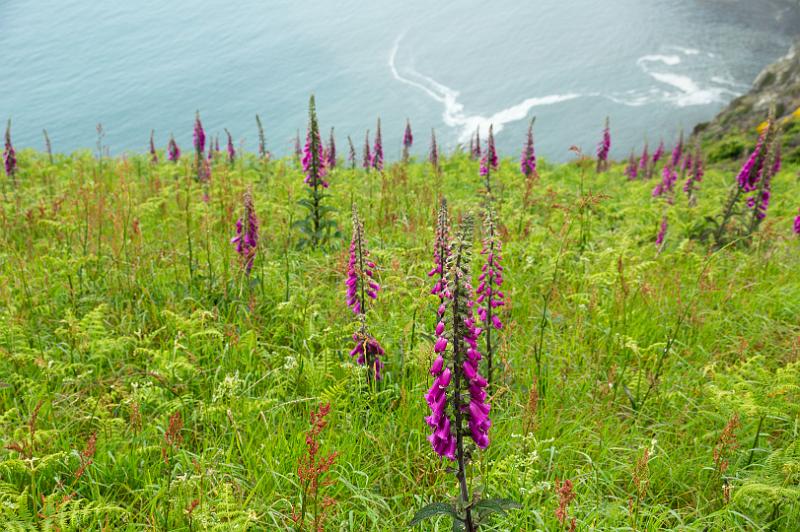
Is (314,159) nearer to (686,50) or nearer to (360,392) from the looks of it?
(360,392)

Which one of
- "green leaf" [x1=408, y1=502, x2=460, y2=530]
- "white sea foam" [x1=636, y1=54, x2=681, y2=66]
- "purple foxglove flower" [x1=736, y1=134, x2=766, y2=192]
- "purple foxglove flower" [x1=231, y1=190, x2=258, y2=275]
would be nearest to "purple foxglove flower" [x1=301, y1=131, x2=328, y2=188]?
"purple foxglove flower" [x1=231, y1=190, x2=258, y2=275]

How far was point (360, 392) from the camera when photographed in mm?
3914

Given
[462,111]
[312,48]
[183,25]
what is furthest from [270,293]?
[183,25]

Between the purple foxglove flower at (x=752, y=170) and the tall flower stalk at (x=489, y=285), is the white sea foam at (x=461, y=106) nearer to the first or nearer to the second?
the purple foxglove flower at (x=752, y=170)

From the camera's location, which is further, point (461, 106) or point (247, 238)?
point (461, 106)

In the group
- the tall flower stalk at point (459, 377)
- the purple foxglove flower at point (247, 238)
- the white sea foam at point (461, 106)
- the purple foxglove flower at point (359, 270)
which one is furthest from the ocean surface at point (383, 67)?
the tall flower stalk at point (459, 377)

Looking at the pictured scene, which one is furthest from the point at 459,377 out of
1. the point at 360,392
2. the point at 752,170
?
the point at 752,170

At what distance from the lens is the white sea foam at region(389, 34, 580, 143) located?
34.1 m

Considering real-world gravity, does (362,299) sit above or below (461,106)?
above

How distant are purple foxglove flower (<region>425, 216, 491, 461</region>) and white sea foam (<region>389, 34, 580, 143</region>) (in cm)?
3044

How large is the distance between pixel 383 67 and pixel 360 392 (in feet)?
136

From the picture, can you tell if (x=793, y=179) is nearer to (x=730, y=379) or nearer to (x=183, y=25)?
(x=730, y=379)

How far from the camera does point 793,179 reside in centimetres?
1552

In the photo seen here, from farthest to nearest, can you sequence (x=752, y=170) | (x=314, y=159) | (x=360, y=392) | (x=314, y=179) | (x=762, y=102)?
1. (x=762, y=102)
2. (x=752, y=170)
3. (x=314, y=179)
4. (x=314, y=159)
5. (x=360, y=392)
